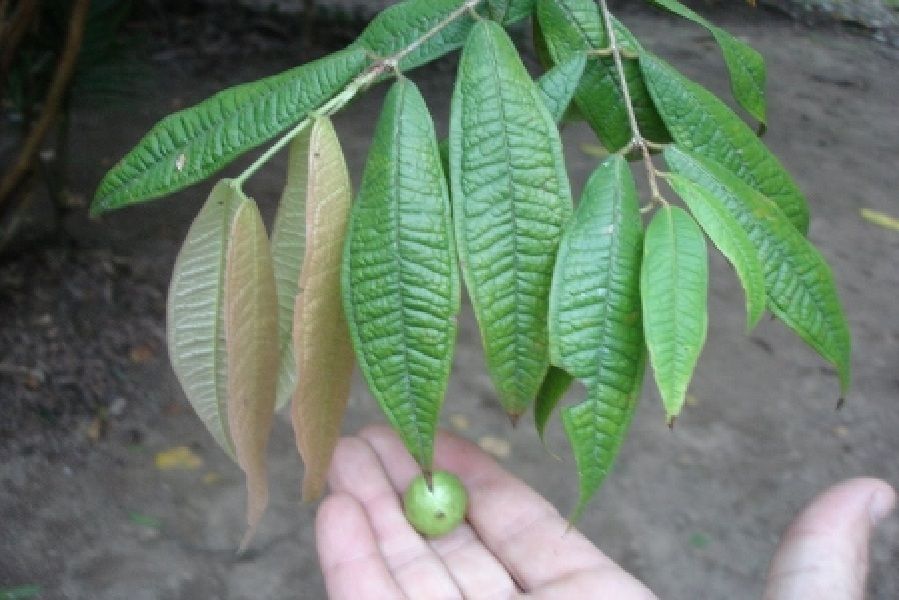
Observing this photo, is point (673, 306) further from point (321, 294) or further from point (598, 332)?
point (321, 294)

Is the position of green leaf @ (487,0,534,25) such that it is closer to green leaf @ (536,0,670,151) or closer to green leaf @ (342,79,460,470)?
green leaf @ (536,0,670,151)

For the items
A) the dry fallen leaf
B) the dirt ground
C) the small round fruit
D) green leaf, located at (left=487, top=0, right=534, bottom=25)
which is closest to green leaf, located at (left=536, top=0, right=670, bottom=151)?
green leaf, located at (left=487, top=0, right=534, bottom=25)

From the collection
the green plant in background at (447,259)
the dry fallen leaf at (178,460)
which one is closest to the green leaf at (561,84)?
the green plant in background at (447,259)

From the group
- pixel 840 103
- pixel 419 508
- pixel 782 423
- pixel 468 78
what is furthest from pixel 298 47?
pixel 468 78

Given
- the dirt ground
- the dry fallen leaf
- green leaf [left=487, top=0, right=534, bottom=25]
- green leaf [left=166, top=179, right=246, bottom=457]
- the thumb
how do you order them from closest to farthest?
1. green leaf [left=166, top=179, right=246, bottom=457]
2. green leaf [left=487, top=0, right=534, bottom=25]
3. the thumb
4. the dirt ground
5. the dry fallen leaf

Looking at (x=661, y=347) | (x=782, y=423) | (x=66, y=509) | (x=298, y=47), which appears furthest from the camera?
(x=298, y=47)

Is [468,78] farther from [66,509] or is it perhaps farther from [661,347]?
[66,509]
